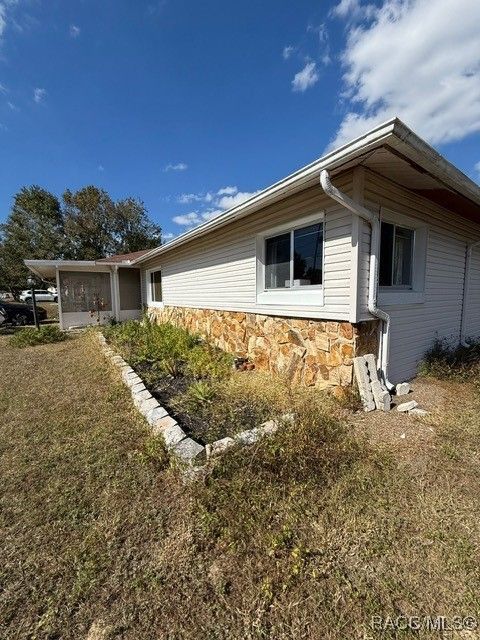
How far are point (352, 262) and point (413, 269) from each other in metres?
1.96

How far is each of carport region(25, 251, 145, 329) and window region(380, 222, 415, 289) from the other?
9.93 metres

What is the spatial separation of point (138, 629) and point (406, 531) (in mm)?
1711

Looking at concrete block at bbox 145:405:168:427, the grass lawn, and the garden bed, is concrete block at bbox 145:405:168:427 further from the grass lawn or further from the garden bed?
the grass lawn

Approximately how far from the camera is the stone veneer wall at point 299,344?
3850 millimetres

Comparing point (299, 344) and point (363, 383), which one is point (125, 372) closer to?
point (299, 344)

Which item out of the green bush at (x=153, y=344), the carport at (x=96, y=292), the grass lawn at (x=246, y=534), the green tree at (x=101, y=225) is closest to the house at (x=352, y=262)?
the green bush at (x=153, y=344)

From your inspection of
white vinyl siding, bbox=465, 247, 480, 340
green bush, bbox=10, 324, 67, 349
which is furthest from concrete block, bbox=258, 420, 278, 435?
green bush, bbox=10, 324, 67, 349

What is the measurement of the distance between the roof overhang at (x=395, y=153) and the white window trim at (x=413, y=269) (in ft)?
1.81

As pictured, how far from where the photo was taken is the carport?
11828 millimetres

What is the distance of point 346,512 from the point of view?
208 centimetres

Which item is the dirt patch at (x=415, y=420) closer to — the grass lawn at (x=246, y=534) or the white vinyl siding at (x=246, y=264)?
the grass lawn at (x=246, y=534)

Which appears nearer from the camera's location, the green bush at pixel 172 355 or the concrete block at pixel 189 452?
the concrete block at pixel 189 452

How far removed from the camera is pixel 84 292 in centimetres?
1233

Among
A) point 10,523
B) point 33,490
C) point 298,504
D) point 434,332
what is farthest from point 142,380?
point 434,332
